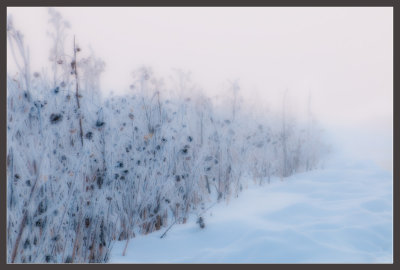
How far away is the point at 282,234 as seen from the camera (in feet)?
7.36

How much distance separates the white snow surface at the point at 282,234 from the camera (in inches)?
79.4

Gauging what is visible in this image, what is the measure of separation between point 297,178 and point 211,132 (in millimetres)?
1634

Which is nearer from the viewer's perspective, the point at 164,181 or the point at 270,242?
the point at 270,242

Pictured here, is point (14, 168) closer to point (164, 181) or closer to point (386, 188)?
point (164, 181)

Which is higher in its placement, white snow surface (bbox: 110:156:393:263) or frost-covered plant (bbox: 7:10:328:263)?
frost-covered plant (bbox: 7:10:328:263)

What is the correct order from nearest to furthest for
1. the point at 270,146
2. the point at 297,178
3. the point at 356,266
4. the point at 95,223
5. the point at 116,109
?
the point at 356,266 → the point at 95,223 → the point at 116,109 → the point at 297,178 → the point at 270,146

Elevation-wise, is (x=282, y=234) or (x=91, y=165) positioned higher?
(x=91, y=165)

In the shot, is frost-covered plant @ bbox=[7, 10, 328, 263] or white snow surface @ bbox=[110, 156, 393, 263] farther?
white snow surface @ bbox=[110, 156, 393, 263]

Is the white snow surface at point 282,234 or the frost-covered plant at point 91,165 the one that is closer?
the frost-covered plant at point 91,165

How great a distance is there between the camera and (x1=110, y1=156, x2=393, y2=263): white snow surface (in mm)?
2016

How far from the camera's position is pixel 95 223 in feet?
6.50

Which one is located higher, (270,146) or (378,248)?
(270,146)

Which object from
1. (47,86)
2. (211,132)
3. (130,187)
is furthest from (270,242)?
(47,86)

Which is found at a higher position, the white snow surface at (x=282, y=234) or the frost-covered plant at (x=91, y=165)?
the frost-covered plant at (x=91, y=165)
